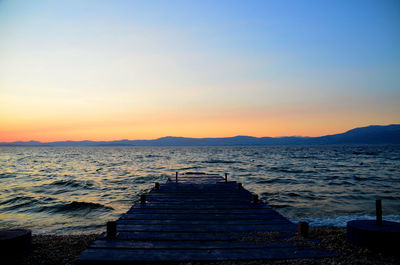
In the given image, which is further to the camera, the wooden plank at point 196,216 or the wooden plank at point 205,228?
the wooden plank at point 196,216

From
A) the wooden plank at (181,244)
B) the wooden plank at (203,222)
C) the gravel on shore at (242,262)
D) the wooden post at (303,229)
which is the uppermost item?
the wooden post at (303,229)

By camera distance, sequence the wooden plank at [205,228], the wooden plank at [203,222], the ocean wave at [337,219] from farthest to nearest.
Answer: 1. the ocean wave at [337,219]
2. the wooden plank at [203,222]
3. the wooden plank at [205,228]

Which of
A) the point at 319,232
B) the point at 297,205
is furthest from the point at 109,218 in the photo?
the point at 297,205

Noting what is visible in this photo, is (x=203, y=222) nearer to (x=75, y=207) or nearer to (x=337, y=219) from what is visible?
(x=337, y=219)

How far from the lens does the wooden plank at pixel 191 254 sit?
218 inches

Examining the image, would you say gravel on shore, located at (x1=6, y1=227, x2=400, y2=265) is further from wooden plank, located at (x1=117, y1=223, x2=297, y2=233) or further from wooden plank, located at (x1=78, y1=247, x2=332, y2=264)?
wooden plank, located at (x1=117, y1=223, x2=297, y2=233)

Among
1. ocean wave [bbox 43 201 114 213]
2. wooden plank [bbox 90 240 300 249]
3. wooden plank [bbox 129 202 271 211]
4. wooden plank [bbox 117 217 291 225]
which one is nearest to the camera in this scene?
wooden plank [bbox 90 240 300 249]

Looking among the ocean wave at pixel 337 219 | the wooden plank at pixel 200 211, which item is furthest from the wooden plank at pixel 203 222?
the ocean wave at pixel 337 219

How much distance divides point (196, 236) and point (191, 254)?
1.09 metres

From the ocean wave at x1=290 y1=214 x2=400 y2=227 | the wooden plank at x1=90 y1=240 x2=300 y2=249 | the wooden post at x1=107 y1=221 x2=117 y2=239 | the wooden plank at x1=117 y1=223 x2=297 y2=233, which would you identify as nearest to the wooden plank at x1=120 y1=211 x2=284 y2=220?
the wooden plank at x1=117 y1=223 x2=297 y2=233

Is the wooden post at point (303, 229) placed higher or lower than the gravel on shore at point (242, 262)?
higher

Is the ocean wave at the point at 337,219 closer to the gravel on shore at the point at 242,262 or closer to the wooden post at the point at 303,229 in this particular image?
the gravel on shore at the point at 242,262

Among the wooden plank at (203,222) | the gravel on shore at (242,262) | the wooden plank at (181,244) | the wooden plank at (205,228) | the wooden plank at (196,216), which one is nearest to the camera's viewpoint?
the gravel on shore at (242,262)

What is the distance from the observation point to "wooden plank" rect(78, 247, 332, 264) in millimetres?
5531
